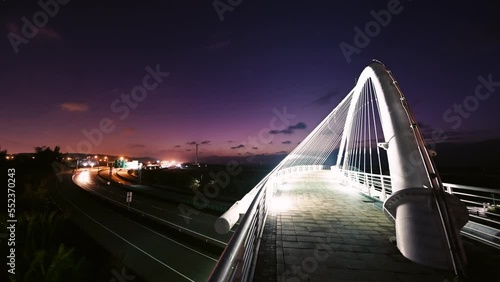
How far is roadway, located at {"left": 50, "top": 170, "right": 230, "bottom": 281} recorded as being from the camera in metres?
21.6

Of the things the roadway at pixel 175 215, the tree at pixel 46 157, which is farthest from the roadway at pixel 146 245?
the tree at pixel 46 157

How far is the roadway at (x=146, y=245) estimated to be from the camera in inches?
850

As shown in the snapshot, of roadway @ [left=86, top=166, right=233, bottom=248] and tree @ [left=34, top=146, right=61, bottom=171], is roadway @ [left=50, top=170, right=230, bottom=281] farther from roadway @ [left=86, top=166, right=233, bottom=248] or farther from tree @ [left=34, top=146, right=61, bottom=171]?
tree @ [left=34, top=146, right=61, bottom=171]

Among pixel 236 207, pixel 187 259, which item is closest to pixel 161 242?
pixel 187 259

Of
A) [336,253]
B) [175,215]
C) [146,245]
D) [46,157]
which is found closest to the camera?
[336,253]

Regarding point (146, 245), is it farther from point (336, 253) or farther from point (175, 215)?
point (336, 253)

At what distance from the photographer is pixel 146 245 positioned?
26516 mm

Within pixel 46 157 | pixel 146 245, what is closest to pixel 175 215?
pixel 146 245

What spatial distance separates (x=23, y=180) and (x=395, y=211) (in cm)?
6707

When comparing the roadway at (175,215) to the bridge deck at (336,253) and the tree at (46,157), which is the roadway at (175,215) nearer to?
the bridge deck at (336,253)

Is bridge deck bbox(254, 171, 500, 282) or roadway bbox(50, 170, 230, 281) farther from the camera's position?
roadway bbox(50, 170, 230, 281)

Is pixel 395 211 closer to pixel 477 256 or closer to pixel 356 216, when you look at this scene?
pixel 477 256

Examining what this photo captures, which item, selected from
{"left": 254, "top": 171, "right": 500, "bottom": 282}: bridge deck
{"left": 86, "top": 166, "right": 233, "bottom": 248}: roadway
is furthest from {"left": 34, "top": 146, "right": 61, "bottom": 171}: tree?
{"left": 254, "top": 171, "right": 500, "bottom": 282}: bridge deck

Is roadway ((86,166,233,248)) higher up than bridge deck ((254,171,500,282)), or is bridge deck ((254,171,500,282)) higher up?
bridge deck ((254,171,500,282))
